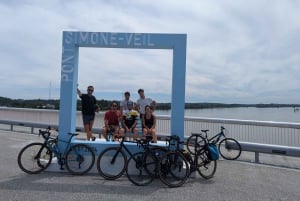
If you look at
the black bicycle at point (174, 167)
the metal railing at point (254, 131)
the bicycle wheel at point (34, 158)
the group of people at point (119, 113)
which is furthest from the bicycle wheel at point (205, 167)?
the bicycle wheel at point (34, 158)

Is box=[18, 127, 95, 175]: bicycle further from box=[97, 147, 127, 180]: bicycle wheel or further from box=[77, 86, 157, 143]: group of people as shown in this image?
A: box=[77, 86, 157, 143]: group of people

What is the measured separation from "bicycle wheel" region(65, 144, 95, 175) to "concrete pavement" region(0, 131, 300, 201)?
21 centimetres

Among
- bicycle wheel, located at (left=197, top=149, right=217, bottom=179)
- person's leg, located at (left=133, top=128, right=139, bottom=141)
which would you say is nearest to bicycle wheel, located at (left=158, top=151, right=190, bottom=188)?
bicycle wheel, located at (left=197, top=149, right=217, bottom=179)

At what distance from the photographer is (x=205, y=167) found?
7.73m

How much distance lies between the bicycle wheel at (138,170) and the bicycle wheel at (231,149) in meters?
3.66

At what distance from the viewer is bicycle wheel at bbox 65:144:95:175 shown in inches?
307

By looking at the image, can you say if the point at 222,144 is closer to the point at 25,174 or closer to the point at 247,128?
the point at 247,128

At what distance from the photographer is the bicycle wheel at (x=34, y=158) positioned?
25.0ft

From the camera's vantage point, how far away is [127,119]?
1009cm

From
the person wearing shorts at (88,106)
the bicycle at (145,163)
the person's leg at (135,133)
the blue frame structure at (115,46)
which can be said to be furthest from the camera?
the person wearing shorts at (88,106)

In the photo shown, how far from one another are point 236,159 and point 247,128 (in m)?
1.11

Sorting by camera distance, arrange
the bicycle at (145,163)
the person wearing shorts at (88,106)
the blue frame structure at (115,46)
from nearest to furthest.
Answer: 1. the bicycle at (145,163)
2. the blue frame structure at (115,46)
3. the person wearing shorts at (88,106)

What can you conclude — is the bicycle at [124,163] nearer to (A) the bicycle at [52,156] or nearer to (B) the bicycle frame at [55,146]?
(A) the bicycle at [52,156]

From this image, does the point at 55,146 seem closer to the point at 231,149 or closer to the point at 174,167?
the point at 174,167
